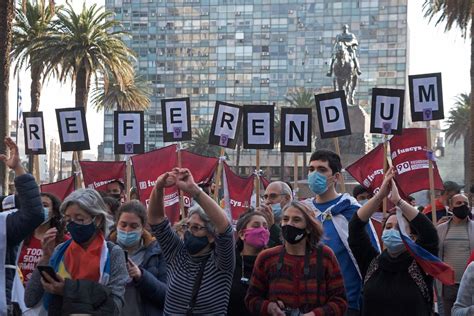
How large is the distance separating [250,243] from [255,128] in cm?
546

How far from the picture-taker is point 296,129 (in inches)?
432

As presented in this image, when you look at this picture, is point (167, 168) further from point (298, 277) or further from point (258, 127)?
point (298, 277)

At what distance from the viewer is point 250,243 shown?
583 centimetres

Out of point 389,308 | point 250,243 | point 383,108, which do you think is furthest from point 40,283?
point 383,108

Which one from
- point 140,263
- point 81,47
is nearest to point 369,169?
point 140,263

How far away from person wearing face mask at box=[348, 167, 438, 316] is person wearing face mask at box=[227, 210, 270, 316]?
0.68 metres

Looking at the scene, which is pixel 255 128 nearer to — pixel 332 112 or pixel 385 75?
pixel 332 112

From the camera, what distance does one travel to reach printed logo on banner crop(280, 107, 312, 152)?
10859 mm

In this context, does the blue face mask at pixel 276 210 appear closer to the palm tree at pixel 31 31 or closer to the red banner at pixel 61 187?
the red banner at pixel 61 187

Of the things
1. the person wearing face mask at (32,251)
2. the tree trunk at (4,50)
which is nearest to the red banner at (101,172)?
the tree trunk at (4,50)

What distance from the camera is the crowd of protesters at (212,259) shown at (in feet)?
14.9

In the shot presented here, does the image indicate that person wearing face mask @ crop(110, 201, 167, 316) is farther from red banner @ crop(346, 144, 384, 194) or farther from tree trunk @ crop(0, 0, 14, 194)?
tree trunk @ crop(0, 0, 14, 194)

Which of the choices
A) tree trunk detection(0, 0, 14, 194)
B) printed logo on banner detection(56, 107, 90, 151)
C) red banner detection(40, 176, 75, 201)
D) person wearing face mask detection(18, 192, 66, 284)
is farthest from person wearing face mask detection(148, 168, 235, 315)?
tree trunk detection(0, 0, 14, 194)

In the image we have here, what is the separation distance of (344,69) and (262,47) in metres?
74.6
